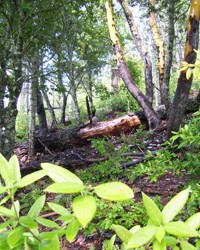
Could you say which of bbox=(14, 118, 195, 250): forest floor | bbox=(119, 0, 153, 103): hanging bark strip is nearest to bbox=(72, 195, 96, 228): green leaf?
bbox=(14, 118, 195, 250): forest floor

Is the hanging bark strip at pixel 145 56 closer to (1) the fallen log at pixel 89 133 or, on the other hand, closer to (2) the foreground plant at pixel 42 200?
(1) the fallen log at pixel 89 133

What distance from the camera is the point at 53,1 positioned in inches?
187

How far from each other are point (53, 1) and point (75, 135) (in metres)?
3.31

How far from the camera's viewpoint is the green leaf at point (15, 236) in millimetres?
522

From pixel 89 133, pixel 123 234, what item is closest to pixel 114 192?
pixel 123 234

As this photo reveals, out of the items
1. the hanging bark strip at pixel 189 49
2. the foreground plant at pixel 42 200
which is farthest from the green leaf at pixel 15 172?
the hanging bark strip at pixel 189 49

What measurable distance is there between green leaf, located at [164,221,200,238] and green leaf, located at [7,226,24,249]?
0.31m

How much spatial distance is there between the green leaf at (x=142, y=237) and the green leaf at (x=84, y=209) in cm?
12

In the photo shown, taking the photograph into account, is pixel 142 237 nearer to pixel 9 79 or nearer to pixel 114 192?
pixel 114 192

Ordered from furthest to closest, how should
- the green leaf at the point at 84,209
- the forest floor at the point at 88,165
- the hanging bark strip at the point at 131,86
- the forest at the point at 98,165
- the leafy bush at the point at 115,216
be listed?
the hanging bark strip at the point at 131,86 < the forest floor at the point at 88,165 < the leafy bush at the point at 115,216 < the forest at the point at 98,165 < the green leaf at the point at 84,209

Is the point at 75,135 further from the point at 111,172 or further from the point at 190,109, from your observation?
the point at 190,109

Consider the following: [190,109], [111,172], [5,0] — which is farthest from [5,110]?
[190,109]

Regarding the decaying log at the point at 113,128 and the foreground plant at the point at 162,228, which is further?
the decaying log at the point at 113,128

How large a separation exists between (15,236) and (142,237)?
0.27 meters
